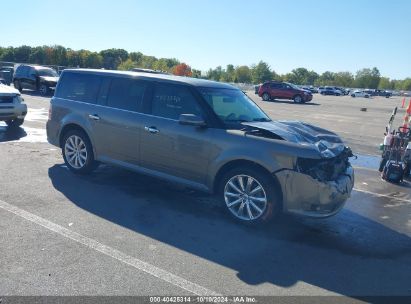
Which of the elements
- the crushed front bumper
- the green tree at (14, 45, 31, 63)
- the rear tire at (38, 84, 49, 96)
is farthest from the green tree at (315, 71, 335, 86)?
the crushed front bumper

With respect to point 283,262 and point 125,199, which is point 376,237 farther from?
point 125,199

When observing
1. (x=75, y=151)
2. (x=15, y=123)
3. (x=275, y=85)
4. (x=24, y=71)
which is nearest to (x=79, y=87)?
(x=75, y=151)

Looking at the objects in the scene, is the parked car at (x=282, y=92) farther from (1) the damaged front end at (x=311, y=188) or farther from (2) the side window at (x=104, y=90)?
(1) the damaged front end at (x=311, y=188)

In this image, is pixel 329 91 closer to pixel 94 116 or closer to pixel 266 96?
pixel 266 96

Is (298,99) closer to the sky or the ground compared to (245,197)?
closer to the sky

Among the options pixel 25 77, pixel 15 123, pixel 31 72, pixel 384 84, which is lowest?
pixel 15 123

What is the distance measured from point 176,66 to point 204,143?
306 feet

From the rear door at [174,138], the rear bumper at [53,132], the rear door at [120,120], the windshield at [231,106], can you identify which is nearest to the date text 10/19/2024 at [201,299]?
the rear door at [174,138]

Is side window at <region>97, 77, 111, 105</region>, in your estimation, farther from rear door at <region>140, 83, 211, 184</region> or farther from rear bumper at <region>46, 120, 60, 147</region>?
rear bumper at <region>46, 120, 60, 147</region>

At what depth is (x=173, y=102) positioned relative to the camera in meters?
5.91

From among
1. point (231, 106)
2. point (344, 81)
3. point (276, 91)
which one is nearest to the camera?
point (231, 106)

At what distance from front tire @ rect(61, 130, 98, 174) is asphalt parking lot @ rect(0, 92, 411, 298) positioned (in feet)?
0.68

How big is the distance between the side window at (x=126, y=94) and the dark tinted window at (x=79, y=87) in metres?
0.40

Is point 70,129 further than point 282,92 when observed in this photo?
No
